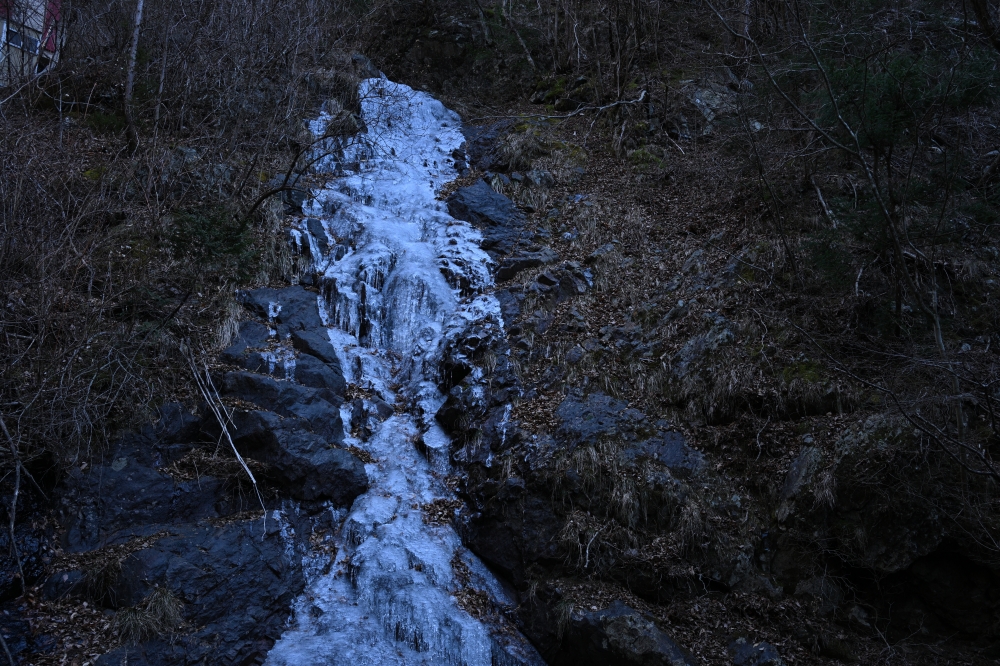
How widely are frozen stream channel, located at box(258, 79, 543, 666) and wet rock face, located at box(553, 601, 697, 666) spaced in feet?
1.88

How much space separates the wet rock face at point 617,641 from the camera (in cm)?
600

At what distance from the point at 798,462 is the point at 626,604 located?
2393 mm

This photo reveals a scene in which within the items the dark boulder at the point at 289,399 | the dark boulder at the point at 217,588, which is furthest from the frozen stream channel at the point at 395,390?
the dark boulder at the point at 289,399

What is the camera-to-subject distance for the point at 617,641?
6137 mm

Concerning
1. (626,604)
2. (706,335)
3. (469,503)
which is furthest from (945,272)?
(469,503)

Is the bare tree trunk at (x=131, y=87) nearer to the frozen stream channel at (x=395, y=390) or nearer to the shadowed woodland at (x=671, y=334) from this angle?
the shadowed woodland at (x=671, y=334)

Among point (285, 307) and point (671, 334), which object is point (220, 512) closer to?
point (285, 307)

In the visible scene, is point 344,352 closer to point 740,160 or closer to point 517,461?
point 517,461

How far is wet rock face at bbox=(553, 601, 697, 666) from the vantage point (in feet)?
19.7

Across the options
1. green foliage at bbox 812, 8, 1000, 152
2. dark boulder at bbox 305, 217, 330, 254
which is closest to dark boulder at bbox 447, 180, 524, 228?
dark boulder at bbox 305, 217, 330, 254

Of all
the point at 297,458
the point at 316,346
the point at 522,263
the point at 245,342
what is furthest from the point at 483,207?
the point at 297,458

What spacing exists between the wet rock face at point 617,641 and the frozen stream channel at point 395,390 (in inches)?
22.6

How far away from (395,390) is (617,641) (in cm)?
478

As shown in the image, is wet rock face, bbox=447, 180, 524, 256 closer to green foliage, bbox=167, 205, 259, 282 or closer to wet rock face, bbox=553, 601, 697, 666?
green foliage, bbox=167, 205, 259, 282
